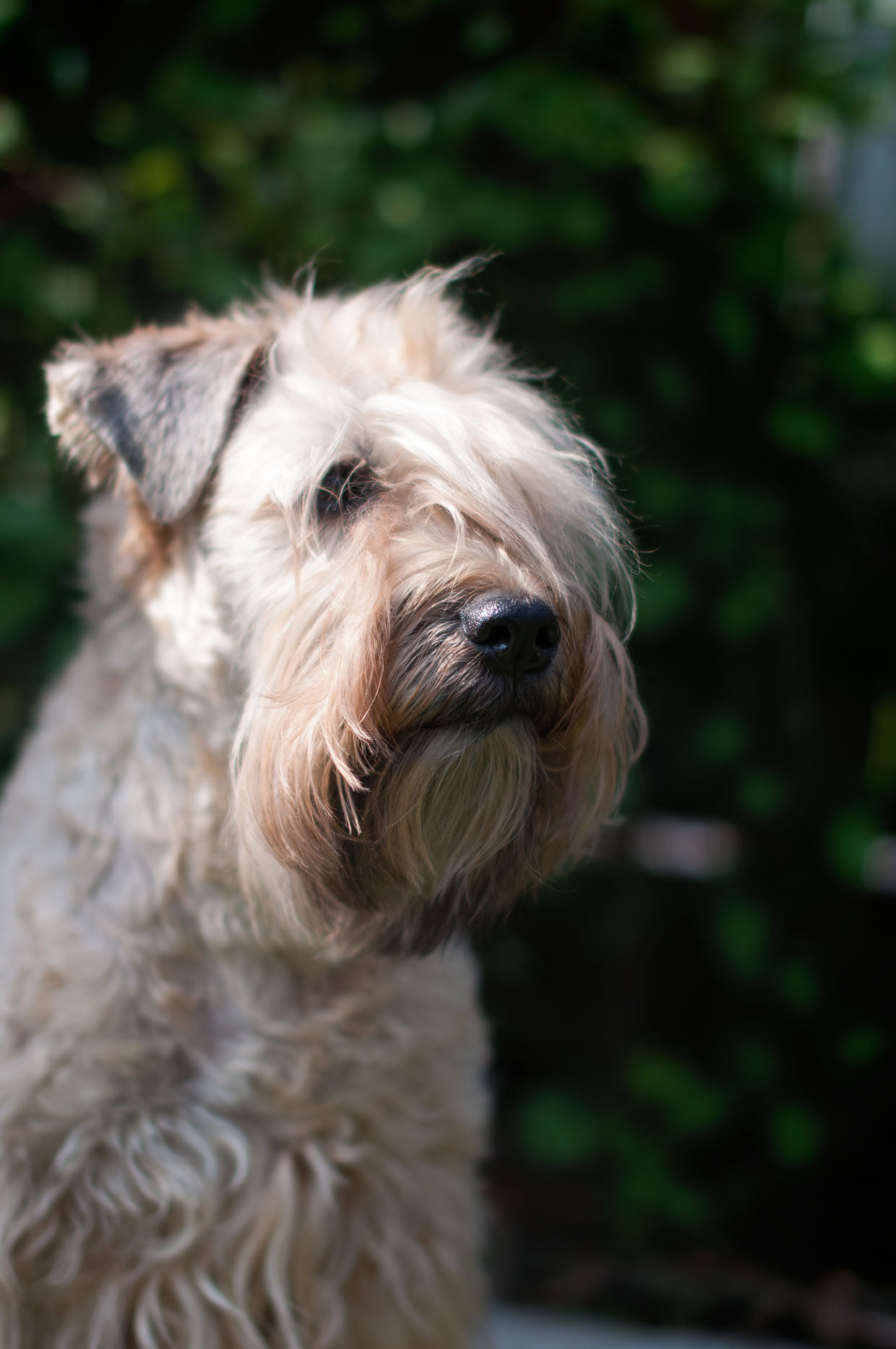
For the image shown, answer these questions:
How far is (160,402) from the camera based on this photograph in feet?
5.19

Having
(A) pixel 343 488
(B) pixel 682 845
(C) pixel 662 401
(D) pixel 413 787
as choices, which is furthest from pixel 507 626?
(B) pixel 682 845

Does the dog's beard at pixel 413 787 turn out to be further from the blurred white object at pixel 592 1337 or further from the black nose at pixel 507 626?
the blurred white object at pixel 592 1337

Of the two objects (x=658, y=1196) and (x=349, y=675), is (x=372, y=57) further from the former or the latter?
(x=658, y=1196)

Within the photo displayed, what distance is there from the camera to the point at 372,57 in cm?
247

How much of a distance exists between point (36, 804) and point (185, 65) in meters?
1.70

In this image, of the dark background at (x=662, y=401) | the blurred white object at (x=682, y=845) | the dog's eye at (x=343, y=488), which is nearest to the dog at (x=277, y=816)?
the dog's eye at (x=343, y=488)

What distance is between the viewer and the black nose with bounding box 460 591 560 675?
1.26 meters

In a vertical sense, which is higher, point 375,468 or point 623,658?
point 375,468

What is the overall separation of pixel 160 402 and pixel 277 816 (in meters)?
0.65

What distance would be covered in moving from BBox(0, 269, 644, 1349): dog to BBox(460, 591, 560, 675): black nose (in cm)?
2

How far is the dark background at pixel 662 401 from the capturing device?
2.38 m

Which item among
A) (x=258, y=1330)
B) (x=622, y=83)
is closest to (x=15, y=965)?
(x=258, y=1330)

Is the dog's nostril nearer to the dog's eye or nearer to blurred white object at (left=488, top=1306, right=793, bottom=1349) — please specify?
the dog's eye

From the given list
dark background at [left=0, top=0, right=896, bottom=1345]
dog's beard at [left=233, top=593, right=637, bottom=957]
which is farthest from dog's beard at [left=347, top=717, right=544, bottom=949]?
dark background at [left=0, top=0, right=896, bottom=1345]
